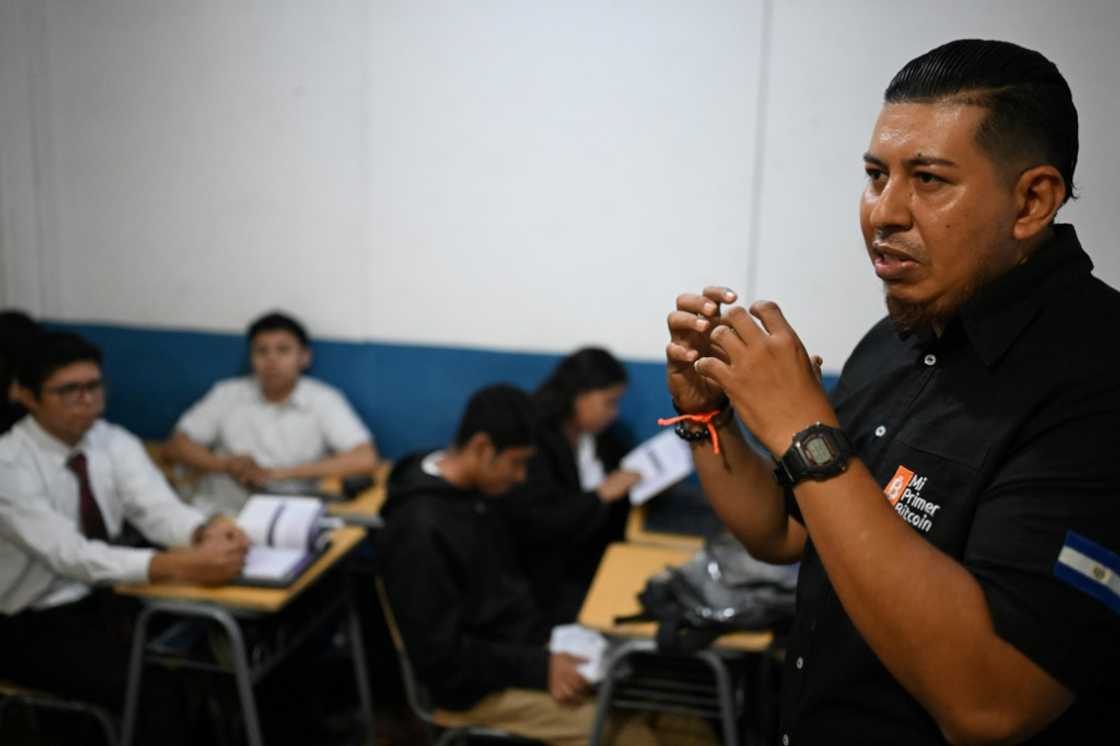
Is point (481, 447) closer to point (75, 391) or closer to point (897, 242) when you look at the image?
point (75, 391)

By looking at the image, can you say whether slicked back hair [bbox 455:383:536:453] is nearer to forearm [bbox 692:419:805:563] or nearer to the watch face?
forearm [bbox 692:419:805:563]

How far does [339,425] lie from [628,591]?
1.65 m

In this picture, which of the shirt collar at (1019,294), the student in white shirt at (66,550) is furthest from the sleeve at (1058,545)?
the student in white shirt at (66,550)

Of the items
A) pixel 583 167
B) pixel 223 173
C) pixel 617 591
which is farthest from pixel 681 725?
pixel 223 173

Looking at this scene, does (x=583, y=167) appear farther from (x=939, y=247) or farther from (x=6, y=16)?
(x=939, y=247)

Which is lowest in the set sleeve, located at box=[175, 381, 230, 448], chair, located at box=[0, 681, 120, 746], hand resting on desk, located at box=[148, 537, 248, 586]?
chair, located at box=[0, 681, 120, 746]

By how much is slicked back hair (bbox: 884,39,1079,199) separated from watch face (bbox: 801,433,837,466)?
301 millimetres

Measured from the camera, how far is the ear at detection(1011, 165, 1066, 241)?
2.66ft

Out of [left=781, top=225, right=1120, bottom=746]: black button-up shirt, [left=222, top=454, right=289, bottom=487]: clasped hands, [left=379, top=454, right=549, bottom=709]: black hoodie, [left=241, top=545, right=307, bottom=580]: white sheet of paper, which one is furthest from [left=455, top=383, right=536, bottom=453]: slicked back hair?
[left=781, top=225, right=1120, bottom=746]: black button-up shirt

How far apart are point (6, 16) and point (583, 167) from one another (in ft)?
6.51

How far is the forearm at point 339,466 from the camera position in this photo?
3.41 meters

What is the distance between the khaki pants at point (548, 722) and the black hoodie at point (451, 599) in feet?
0.12

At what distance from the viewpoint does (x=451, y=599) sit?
2.17m

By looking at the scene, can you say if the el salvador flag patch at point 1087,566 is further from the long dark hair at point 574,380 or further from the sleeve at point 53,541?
the long dark hair at point 574,380
